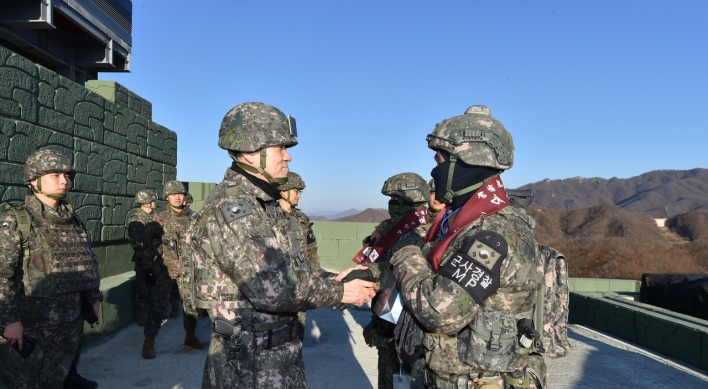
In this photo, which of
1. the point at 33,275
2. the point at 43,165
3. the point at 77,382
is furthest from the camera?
the point at 77,382

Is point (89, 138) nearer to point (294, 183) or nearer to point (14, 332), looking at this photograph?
point (294, 183)

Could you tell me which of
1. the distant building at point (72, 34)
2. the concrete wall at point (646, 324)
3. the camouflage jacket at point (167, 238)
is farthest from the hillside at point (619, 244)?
the distant building at point (72, 34)

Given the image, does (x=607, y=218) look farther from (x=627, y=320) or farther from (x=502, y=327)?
(x=502, y=327)

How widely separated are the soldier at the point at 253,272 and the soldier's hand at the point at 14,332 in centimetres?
179

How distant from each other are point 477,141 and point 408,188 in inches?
73.7

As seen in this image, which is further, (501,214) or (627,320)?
(627,320)

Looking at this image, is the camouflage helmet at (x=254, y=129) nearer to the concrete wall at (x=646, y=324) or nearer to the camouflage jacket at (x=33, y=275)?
the camouflage jacket at (x=33, y=275)

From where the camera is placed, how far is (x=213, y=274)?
2.47 metres

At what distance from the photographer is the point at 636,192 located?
63875 mm

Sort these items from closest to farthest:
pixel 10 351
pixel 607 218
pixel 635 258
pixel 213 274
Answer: pixel 213 274 → pixel 10 351 → pixel 635 258 → pixel 607 218

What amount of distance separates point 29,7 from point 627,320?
9842 mm

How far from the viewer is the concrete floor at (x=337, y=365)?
206 inches

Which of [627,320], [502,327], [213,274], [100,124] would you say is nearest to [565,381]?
[627,320]

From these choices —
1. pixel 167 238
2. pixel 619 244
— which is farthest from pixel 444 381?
pixel 619 244
